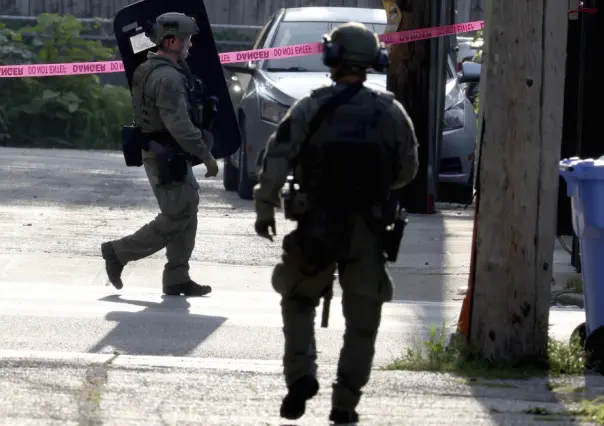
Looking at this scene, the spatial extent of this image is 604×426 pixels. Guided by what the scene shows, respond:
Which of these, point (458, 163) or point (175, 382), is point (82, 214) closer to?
point (458, 163)

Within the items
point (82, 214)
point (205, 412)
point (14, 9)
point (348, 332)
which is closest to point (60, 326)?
point (205, 412)

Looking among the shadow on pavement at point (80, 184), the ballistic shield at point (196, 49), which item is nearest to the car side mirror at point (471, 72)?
the shadow on pavement at point (80, 184)

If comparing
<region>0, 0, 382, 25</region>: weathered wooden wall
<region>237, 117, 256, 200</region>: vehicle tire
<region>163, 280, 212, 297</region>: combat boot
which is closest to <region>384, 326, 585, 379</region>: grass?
Answer: <region>163, 280, 212, 297</region>: combat boot

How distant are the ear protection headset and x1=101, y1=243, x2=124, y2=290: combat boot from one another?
381 cm

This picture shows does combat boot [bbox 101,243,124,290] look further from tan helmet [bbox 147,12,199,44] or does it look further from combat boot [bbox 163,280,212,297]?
tan helmet [bbox 147,12,199,44]

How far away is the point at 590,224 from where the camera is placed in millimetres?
6828

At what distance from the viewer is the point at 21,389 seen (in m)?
6.14

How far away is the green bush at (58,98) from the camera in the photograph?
20.5 metres

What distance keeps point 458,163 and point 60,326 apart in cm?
697

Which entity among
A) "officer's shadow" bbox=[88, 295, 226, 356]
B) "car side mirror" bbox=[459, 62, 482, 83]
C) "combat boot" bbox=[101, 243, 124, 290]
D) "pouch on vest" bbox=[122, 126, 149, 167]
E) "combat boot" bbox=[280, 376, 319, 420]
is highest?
"car side mirror" bbox=[459, 62, 482, 83]

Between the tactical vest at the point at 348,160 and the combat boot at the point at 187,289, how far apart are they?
3.73 metres

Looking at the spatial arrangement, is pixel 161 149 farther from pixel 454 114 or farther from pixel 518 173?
pixel 454 114

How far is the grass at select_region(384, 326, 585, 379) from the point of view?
6810mm

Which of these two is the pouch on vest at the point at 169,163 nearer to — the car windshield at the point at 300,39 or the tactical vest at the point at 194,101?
the tactical vest at the point at 194,101
